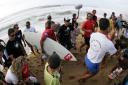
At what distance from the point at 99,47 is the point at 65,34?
9.28 ft

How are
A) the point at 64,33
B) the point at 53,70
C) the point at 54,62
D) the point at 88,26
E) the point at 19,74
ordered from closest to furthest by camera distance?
the point at 54,62
the point at 53,70
the point at 19,74
the point at 88,26
the point at 64,33

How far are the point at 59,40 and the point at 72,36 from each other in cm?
85

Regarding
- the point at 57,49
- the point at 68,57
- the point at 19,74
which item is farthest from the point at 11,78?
the point at 68,57

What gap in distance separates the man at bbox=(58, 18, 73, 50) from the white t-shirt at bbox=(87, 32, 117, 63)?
2450mm

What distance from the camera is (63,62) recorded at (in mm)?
9164

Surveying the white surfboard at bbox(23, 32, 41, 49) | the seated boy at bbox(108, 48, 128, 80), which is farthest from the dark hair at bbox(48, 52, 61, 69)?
the white surfboard at bbox(23, 32, 41, 49)

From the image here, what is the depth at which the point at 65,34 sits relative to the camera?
30.5ft

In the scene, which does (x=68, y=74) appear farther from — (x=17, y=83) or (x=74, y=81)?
(x=17, y=83)

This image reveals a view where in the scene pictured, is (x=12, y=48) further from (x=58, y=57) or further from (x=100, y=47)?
(x=58, y=57)

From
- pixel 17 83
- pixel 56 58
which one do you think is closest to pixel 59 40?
pixel 17 83

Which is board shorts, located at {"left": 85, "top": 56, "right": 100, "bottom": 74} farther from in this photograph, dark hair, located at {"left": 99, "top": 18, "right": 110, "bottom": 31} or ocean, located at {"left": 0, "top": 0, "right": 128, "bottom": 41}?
ocean, located at {"left": 0, "top": 0, "right": 128, "bottom": 41}

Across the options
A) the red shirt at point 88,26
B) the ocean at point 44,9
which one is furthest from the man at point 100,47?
the ocean at point 44,9

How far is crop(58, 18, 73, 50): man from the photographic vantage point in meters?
9.14

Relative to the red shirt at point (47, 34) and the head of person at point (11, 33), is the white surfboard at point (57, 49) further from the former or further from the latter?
the head of person at point (11, 33)
